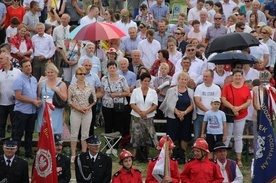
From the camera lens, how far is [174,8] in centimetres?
3003

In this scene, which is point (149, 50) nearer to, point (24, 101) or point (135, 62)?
point (135, 62)

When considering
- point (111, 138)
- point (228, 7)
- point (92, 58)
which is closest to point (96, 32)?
point (92, 58)

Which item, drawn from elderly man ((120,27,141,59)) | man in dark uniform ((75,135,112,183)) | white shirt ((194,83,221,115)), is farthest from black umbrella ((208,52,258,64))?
man in dark uniform ((75,135,112,183))

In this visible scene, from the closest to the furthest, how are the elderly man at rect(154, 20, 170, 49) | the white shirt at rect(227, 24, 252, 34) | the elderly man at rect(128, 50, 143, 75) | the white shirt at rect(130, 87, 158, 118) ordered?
the white shirt at rect(130, 87, 158, 118) < the elderly man at rect(128, 50, 143, 75) < the elderly man at rect(154, 20, 170, 49) < the white shirt at rect(227, 24, 252, 34)

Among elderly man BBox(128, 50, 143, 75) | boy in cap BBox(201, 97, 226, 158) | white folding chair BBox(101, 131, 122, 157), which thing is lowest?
white folding chair BBox(101, 131, 122, 157)

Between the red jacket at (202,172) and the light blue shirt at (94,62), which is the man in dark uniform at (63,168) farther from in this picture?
the light blue shirt at (94,62)

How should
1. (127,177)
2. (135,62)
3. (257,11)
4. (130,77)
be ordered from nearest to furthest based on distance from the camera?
(127,177) < (130,77) < (135,62) < (257,11)

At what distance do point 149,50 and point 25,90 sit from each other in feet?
13.7

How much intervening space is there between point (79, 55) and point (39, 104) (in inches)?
143

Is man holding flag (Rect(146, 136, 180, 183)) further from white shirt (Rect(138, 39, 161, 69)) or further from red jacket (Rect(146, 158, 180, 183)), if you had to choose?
white shirt (Rect(138, 39, 161, 69))

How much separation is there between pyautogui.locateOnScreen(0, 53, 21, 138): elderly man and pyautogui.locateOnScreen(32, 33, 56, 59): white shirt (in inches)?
127

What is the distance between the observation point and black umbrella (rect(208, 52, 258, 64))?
64.5 ft

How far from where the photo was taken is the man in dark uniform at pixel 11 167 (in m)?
16.5

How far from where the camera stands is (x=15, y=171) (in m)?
16.5
